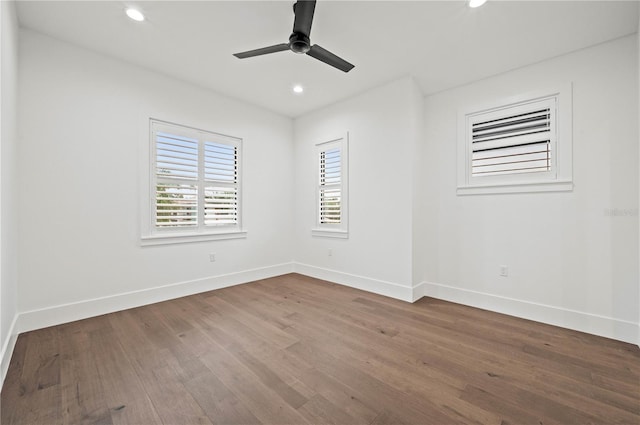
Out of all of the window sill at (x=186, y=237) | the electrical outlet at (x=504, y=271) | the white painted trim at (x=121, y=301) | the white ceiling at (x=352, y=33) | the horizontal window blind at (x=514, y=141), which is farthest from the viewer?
the window sill at (x=186, y=237)

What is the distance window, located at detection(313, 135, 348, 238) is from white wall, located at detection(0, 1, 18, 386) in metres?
3.47

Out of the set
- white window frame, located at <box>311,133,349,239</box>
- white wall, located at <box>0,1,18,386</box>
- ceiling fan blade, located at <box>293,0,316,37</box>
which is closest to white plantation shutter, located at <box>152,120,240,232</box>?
white wall, located at <box>0,1,18,386</box>

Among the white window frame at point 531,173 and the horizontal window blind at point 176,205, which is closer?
the white window frame at point 531,173

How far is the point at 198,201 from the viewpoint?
12.5 ft

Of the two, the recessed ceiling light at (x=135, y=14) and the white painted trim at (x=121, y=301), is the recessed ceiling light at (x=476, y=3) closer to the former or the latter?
the recessed ceiling light at (x=135, y=14)

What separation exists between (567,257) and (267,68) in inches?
154

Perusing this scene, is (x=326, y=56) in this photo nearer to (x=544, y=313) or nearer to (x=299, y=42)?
(x=299, y=42)

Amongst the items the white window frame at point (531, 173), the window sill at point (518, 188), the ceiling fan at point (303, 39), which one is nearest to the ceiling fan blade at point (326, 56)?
the ceiling fan at point (303, 39)

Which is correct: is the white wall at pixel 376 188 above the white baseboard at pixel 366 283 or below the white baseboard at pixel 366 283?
above

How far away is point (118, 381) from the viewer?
1.81m

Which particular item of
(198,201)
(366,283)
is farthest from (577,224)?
(198,201)

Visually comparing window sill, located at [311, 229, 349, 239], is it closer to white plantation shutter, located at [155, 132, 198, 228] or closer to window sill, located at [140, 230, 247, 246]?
window sill, located at [140, 230, 247, 246]

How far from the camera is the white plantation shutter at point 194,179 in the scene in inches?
136

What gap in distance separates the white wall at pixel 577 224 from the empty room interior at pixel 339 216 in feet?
0.06
